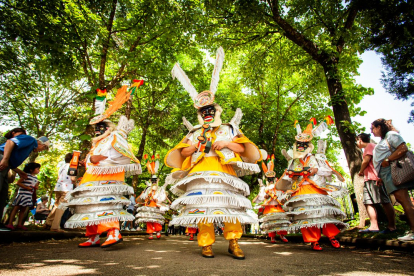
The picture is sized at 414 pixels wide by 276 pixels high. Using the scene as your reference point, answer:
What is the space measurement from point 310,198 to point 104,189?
3.56m

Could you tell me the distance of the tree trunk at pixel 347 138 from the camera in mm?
5750

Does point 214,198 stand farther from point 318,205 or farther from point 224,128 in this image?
point 318,205

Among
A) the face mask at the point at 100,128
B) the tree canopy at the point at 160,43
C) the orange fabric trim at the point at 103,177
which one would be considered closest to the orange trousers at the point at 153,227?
the tree canopy at the point at 160,43

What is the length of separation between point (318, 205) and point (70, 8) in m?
6.09

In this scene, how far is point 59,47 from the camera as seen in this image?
172 inches

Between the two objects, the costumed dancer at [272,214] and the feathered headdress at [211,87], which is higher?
the feathered headdress at [211,87]

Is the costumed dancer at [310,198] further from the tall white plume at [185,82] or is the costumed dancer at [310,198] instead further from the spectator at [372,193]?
the tall white plume at [185,82]

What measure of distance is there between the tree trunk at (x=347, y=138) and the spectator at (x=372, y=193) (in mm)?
889

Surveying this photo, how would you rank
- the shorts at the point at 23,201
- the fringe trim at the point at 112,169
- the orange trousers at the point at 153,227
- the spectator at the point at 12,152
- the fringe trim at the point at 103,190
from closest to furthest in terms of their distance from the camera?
the spectator at the point at 12,152 → the fringe trim at the point at 103,190 → the fringe trim at the point at 112,169 → the shorts at the point at 23,201 → the orange trousers at the point at 153,227

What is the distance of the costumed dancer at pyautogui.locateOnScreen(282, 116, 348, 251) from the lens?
158 inches

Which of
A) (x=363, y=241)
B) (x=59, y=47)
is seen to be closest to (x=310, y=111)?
(x=363, y=241)

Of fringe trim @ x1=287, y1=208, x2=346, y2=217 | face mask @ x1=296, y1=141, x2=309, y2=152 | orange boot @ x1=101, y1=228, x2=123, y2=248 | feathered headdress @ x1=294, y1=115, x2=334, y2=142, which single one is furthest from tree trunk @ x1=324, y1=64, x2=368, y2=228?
orange boot @ x1=101, y1=228, x2=123, y2=248

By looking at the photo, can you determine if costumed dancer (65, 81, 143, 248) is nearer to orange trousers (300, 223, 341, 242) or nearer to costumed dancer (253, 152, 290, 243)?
orange trousers (300, 223, 341, 242)

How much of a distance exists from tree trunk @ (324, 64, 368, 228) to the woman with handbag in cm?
192
